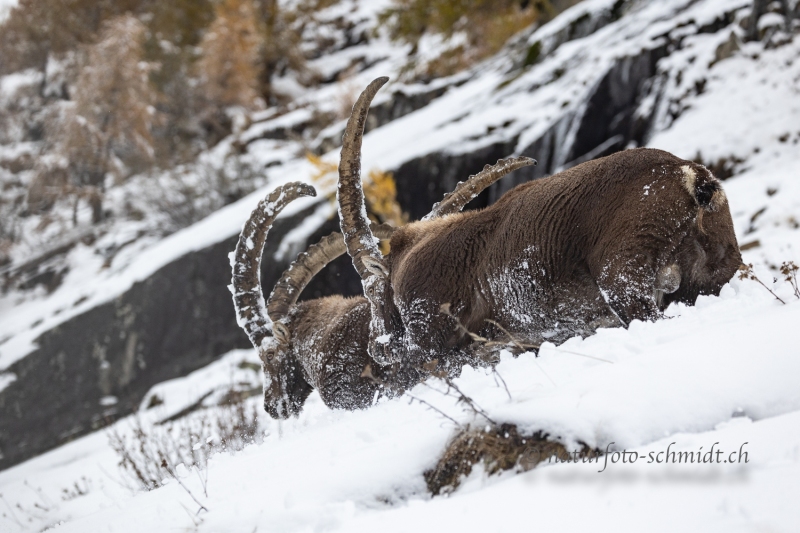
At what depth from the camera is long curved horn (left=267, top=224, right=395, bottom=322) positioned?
20.4 ft

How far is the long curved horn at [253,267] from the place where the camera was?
5902 millimetres

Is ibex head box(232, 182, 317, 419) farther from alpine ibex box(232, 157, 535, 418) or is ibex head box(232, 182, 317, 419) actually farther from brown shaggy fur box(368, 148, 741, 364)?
brown shaggy fur box(368, 148, 741, 364)

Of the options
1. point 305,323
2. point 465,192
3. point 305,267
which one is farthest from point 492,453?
point 305,267

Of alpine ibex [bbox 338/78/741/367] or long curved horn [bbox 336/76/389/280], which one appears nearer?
alpine ibex [bbox 338/78/741/367]

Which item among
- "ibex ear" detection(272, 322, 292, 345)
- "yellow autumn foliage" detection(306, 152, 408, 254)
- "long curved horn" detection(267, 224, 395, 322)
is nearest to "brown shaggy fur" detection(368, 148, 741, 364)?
"long curved horn" detection(267, 224, 395, 322)

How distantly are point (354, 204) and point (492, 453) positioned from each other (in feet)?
10.7

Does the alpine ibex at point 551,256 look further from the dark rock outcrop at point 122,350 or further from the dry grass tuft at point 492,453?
the dark rock outcrop at point 122,350

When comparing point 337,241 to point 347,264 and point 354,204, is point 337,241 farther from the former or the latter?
point 347,264

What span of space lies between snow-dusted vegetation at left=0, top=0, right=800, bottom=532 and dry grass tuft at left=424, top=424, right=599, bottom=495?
1 centimetres

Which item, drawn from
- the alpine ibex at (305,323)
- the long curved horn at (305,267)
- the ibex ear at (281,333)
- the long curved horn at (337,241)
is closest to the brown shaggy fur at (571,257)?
the alpine ibex at (305,323)

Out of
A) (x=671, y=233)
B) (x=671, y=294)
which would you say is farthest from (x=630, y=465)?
(x=671, y=294)

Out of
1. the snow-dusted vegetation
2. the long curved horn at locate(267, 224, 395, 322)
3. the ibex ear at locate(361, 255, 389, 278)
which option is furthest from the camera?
the long curved horn at locate(267, 224, 395, 322)

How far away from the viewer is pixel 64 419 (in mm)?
13172

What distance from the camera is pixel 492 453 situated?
232cm
